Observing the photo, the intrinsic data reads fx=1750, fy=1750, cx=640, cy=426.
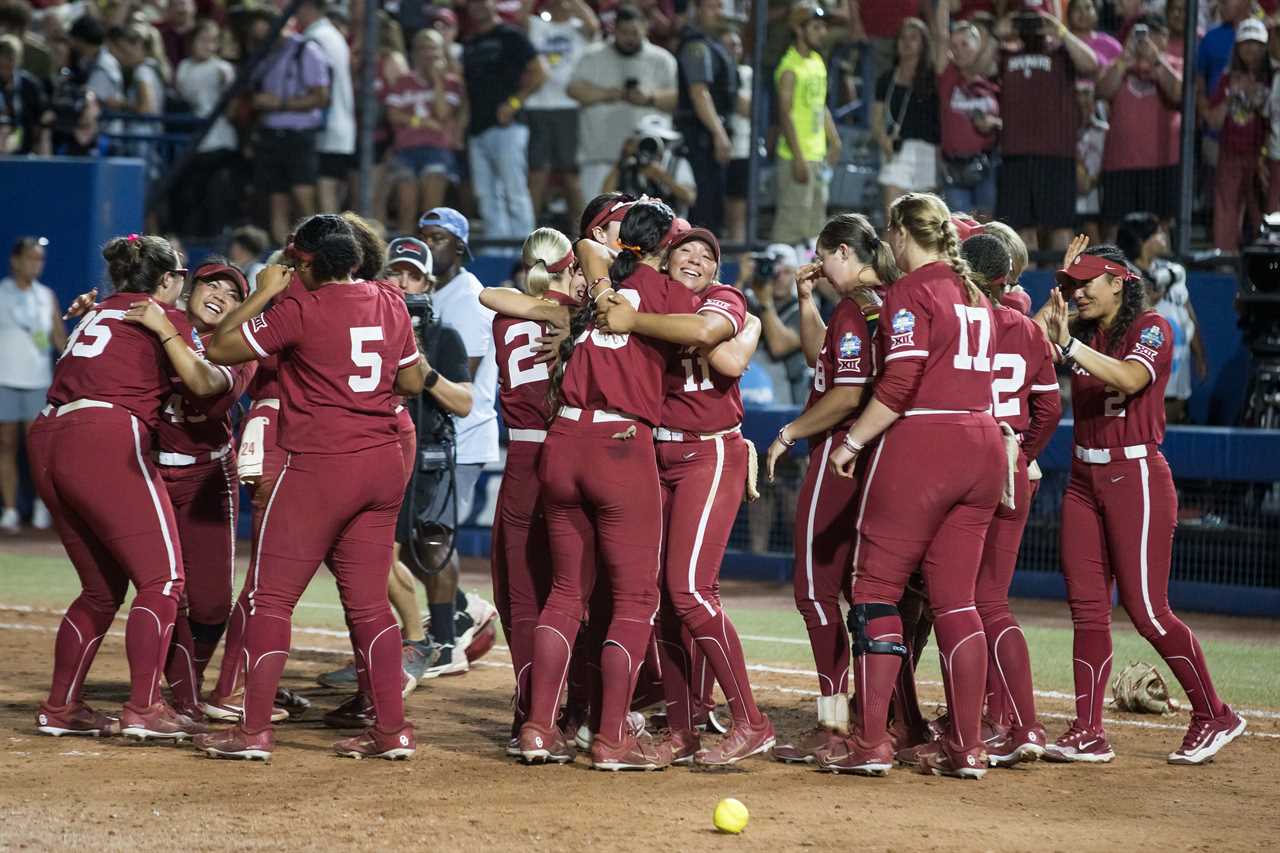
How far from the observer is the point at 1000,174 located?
13.0 m

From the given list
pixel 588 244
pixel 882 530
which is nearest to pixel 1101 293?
pixel 882 530

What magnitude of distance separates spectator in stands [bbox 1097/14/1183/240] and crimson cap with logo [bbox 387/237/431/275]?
6.36 m

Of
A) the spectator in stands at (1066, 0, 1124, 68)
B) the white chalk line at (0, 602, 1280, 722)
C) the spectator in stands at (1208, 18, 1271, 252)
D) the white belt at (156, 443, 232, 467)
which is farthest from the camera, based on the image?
the spectator in stands at (1066, 0, 1124, 68)

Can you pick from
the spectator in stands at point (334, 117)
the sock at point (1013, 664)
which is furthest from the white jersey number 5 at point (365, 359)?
the spectator in stands at point (334, 117)

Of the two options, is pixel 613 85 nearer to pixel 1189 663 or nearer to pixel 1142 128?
pixel 1142 128

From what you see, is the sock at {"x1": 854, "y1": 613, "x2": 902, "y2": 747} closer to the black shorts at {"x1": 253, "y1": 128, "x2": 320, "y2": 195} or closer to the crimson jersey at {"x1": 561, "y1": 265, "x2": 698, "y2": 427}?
the crimson jersey at {"x1": 561, "y1": 265, "x2": 698, "y2": 427}

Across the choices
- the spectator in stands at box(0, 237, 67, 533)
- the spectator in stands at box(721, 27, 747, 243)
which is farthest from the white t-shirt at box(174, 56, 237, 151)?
the spectator in stands at box(721, 27, 747, 243)

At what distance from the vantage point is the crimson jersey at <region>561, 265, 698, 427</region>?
6504 mm

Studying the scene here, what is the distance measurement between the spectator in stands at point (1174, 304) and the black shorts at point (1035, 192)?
1.80 ft

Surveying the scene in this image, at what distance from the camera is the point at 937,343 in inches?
249

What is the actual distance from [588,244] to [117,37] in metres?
11.9

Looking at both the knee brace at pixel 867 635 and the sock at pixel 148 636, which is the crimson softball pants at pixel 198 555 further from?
the knee brace at pixel 867 635

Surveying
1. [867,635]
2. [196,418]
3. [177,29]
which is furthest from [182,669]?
[177,29]

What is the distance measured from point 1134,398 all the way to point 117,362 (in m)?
4.10
